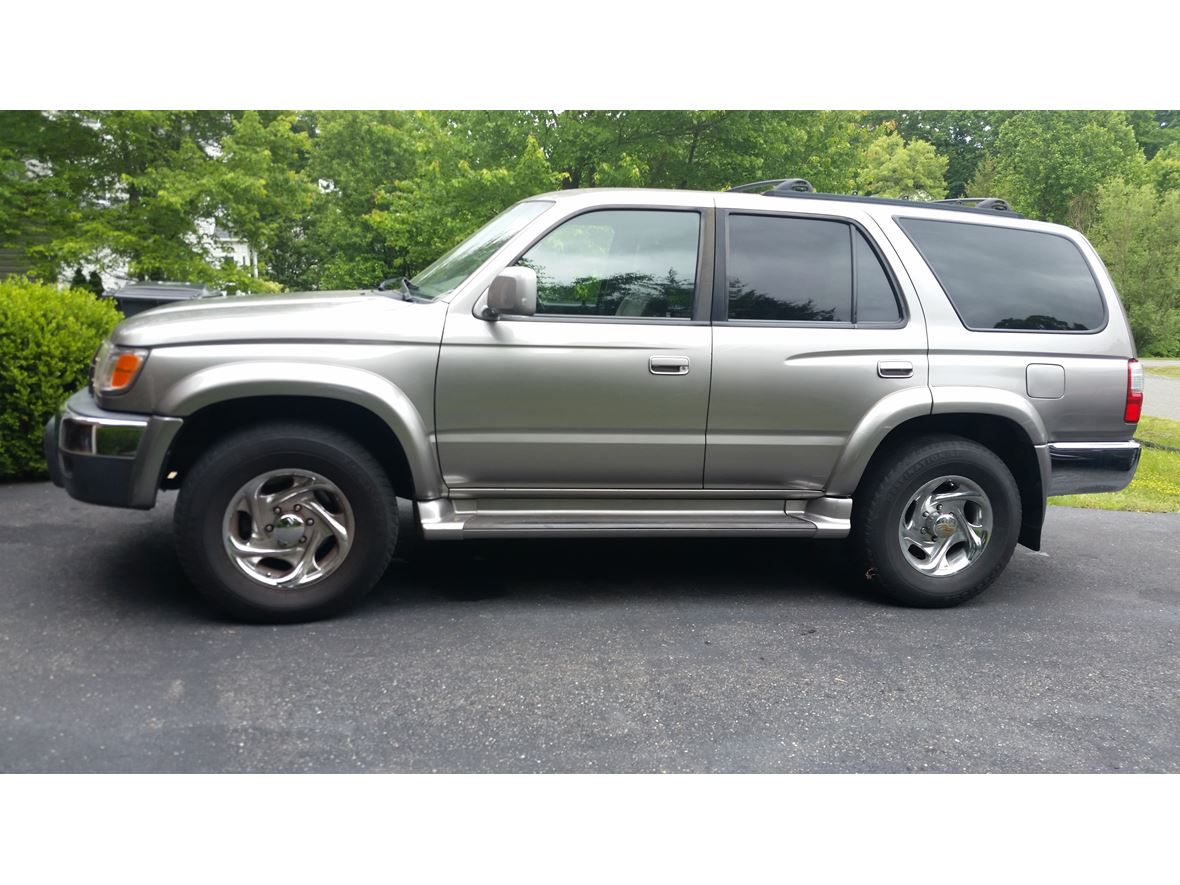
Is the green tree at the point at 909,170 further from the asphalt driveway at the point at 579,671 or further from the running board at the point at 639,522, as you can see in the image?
the running board at the point at 639,522

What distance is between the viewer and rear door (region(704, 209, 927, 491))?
4629 millimetres

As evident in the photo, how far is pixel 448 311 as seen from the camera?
4387 mm

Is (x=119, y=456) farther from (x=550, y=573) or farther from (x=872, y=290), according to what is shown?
(x=872, y=290)

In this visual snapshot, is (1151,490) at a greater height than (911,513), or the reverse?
(911,513)

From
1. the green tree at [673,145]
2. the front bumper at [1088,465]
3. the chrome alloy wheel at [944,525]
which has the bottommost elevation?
the chrome alloy wheel at [944,525]

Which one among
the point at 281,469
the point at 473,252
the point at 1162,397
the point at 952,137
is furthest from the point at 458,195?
the point at 952,137

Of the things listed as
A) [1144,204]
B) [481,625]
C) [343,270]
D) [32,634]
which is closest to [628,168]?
[481,625]

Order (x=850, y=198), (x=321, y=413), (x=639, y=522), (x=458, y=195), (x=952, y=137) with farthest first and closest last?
(x=952, y=137) → (x=458, y=195) → (x=850, y=198) → (x=639, y=522) → (x=321, y=413)

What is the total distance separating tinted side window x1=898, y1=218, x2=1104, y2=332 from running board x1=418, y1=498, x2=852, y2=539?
131 cm

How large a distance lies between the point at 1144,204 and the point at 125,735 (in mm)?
Result: 27221

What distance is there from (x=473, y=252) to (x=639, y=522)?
1613 mm

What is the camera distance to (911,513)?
4.93 m

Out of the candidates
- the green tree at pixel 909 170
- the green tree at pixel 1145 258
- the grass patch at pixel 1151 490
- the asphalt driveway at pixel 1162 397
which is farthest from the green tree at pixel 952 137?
the grass patch at pixel 1151 490

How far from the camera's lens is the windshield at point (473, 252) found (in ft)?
15.2
